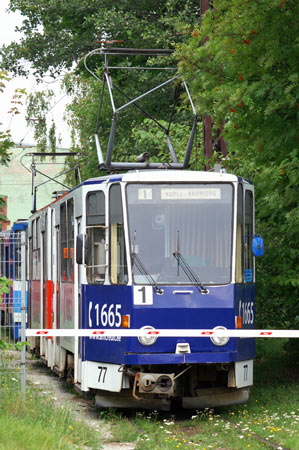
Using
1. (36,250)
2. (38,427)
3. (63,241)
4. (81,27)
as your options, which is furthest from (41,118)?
(38,427)

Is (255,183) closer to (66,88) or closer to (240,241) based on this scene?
(240,241)

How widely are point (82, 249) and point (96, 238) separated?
0.90 feet

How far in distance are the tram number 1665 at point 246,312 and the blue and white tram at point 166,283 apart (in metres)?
0.01

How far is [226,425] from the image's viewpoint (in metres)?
11.4

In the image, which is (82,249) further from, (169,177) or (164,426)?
(164,426)

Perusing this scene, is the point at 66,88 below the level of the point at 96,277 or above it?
above

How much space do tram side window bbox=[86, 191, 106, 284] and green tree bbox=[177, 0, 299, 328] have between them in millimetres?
2446

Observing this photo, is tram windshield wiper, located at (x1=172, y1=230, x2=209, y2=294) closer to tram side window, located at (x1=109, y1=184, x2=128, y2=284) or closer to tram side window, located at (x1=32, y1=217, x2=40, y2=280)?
tram side window, located at (x1=109, y1=184, x2=128, y2=284)

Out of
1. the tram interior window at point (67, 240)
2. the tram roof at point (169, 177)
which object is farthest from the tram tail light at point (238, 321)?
the tram interior window at point (67, 240)

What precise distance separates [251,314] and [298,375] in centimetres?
370

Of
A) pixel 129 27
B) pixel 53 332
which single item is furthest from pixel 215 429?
pixel 129 27

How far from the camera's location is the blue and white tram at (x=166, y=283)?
1192 centimetres

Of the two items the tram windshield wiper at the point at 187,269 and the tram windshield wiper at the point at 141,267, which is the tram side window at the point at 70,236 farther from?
the tram windshield wiper at the point at 187,269

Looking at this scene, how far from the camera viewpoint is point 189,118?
3186cm
